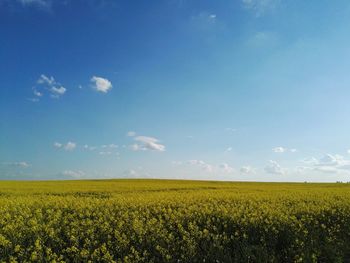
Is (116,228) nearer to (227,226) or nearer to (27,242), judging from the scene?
(27,242)

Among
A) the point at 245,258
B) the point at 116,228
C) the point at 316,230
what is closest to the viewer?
the point at 245,258

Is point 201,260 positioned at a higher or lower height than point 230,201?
lower

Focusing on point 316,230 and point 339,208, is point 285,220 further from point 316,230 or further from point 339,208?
point 339,208

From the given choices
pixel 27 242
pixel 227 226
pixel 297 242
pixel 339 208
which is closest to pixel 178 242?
pixel 227 226

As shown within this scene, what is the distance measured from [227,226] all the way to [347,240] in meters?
4.24

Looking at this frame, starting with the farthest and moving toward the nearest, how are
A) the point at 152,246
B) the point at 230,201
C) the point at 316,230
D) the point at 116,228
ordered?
the point at 230,201
the point at 316,230
the point at 116,228
the point at 152,246

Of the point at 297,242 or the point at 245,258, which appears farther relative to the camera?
the point at 297,242

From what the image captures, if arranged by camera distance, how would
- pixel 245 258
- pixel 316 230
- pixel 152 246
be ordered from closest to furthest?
pixel 245 258
pixel 152 246
pixel 316 230

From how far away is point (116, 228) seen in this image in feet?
36.0

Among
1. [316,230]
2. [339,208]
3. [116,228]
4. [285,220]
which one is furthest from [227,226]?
[339,208]

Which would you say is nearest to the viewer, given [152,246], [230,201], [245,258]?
[245,258]

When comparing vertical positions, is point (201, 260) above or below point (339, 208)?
below

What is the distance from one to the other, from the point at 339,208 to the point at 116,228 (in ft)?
32.9

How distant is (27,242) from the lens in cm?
1023
